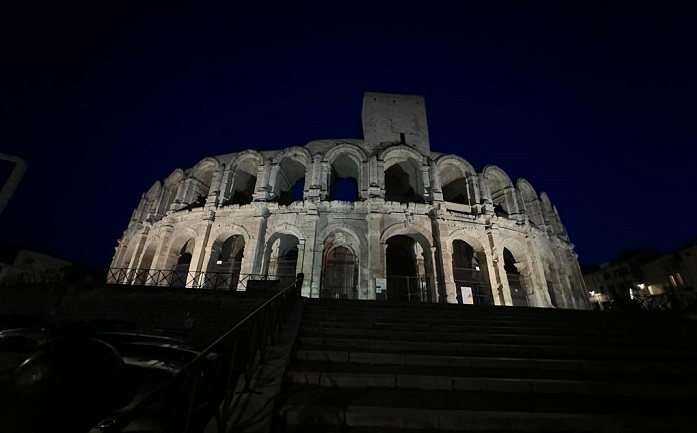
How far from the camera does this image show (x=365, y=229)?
16.3 m

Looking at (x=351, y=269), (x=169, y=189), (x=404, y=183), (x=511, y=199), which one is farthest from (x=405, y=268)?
(x=169, y=189)

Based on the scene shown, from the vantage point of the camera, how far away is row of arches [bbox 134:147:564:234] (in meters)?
18.0

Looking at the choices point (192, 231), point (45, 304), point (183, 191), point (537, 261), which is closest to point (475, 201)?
point (537, 261)

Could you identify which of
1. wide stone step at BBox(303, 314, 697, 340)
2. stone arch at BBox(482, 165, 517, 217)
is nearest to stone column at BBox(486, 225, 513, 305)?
stone arch at BBox(482, 165, 517, 217)

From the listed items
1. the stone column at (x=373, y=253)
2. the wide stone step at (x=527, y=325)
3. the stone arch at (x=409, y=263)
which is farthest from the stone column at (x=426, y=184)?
the wide stone step at (x=527, y=325)

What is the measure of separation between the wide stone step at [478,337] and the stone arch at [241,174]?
1425 centimetres

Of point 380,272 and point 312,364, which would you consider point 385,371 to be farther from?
point 380,272

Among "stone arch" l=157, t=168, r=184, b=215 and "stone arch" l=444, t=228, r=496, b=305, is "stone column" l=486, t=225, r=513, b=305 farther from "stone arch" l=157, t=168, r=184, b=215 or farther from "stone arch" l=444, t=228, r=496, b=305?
"stone arch" l=157, t=168, r=184, b=215

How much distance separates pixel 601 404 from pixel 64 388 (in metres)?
6.23

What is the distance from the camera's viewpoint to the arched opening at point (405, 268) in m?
17.4

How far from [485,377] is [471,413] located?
1037mm

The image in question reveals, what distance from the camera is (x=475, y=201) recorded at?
18125mm

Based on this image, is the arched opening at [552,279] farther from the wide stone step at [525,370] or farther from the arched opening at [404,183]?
the wide stone step at [525,370]

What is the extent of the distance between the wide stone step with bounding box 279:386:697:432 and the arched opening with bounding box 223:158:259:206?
16.5 metres
